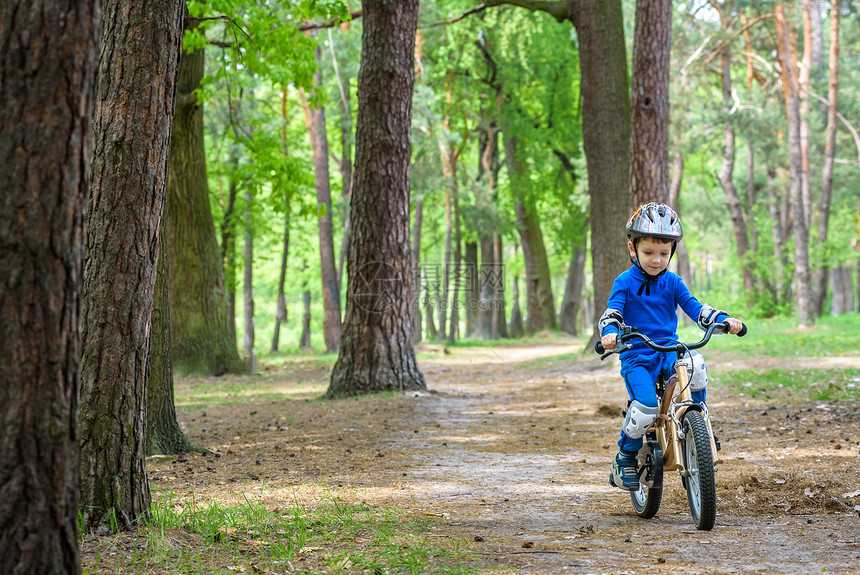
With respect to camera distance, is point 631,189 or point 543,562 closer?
point 543,562

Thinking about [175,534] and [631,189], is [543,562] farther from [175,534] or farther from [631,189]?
[631,189]

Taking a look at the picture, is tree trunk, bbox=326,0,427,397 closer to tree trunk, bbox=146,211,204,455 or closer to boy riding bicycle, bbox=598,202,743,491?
tree trunk, bbox=146,211,204,455

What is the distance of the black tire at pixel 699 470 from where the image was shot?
4246 millimetres

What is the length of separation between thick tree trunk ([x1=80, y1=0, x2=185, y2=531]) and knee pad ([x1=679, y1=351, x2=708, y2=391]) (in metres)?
2.92

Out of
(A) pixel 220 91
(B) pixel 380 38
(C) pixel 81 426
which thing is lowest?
(C) pixel 81 426

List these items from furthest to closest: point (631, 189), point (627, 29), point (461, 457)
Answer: point (627, 29) < point (631, 189) < point (461, 457)

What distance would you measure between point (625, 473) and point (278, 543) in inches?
83.6

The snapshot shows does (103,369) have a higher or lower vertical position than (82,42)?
lower

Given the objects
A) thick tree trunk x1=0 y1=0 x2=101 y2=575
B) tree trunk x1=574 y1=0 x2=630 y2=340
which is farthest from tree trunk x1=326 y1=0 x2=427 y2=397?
thick tree trunk x1=0 y1=0 x2=101 y2=575

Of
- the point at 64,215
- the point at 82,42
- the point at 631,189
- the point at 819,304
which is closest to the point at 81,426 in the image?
the point at 64,215

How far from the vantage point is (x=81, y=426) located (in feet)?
13.1

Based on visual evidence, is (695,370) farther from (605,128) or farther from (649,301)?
(605,128)

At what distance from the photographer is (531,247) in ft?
104

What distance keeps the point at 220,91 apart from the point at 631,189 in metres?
12.2
